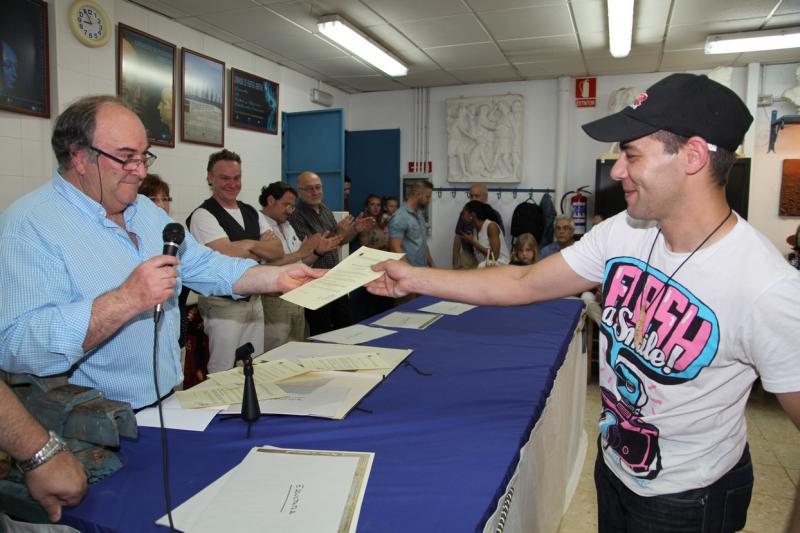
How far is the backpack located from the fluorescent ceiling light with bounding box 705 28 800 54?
2.59 metres

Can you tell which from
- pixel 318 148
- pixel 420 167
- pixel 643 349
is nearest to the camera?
pixel 643 349

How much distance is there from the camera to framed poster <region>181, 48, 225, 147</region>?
5.14 m

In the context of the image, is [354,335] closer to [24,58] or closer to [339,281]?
[339,281]

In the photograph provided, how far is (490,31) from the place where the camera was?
5289mm

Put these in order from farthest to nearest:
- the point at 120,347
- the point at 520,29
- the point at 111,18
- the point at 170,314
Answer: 1. the point at 520,29
2. the point at 111,18
3. the point at 170,314
4. the point at 120,347

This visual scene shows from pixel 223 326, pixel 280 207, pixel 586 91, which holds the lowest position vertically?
pixel 223 326

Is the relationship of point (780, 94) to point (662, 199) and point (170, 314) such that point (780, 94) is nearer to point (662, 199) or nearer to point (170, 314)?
point (662, 199)

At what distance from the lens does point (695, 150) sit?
1209mm

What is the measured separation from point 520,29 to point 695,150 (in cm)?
453

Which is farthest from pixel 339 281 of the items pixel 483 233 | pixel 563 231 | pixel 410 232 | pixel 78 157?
pixel 483 233

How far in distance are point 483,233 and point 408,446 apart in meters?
5.09

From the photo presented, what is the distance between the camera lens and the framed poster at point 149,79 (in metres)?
4.48

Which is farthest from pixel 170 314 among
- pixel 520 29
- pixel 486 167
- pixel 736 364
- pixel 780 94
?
pixel 780 94

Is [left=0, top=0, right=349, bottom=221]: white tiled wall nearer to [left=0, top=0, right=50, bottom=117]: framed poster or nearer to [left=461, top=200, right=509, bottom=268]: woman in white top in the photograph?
[left=0, top=0, right=50, bottom=117]: framed poster
